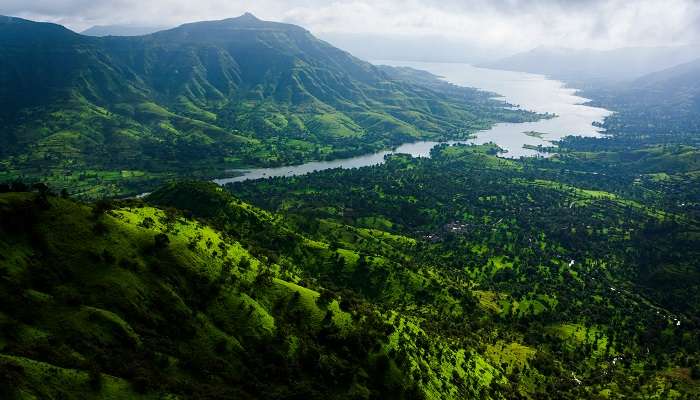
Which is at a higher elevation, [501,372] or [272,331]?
[272,331]

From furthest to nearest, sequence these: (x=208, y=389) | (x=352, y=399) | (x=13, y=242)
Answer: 1. (x=352, y=399)
2. (x=13, y=242)
3. (x=208, y=389)

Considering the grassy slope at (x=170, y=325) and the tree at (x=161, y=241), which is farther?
the tree at (x=161, y=241)

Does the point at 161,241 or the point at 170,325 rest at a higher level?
the point at 161,241

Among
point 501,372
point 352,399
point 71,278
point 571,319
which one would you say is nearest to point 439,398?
point 352,399

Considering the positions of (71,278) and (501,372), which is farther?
(501,372)

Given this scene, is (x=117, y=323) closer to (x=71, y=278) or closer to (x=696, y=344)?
(x=71, y=278)

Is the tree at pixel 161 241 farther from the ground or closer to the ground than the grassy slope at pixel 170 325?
farther from the ground

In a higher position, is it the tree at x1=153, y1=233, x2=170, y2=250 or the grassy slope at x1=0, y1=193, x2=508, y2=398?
the tree at x1=153, y1=233, x2=170, y2=250

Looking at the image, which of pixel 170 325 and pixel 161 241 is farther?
pixel 161 241

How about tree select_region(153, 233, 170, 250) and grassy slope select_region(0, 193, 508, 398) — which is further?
tree select_region(153, 233, 170, 250)

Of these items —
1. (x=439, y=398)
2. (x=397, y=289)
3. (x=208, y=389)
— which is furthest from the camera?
(x=397, y=289)

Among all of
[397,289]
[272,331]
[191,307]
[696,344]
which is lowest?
[696,344]
